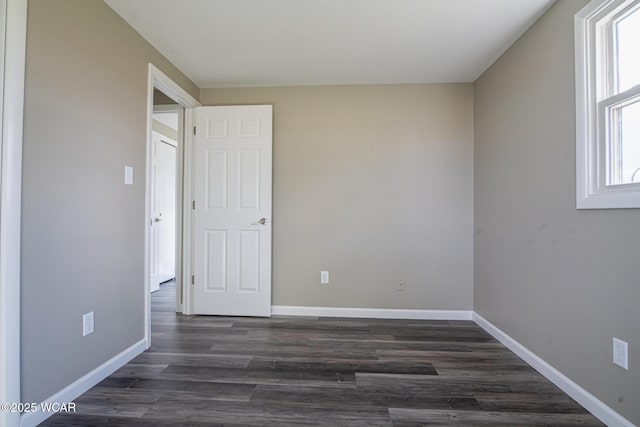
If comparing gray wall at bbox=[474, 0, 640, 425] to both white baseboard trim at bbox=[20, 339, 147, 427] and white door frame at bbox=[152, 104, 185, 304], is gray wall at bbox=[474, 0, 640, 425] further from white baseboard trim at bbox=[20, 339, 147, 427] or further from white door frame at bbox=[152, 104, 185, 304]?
white door frame at bbox=[152, 104, 185, 304]

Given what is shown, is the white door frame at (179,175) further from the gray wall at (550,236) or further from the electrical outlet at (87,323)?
the gray wall at (550,236)

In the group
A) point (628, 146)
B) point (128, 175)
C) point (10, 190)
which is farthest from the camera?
point (128, 175)

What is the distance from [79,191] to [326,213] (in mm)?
1966

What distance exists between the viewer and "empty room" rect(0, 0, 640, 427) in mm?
1445

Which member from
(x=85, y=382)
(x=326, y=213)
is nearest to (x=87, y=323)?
(x=85, y=382)

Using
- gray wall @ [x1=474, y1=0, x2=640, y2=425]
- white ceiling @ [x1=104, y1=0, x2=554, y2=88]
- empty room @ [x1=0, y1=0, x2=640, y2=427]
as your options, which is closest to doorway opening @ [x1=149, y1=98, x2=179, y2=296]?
empty room @ [x1=0, y1=0, x2=640, y2=427]

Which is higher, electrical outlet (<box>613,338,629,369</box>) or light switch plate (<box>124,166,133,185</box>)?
light switch plate (<box>124,166,133,185</box>)

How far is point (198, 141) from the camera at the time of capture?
9.89 feet

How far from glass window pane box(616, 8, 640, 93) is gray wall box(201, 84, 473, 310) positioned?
1428 mm

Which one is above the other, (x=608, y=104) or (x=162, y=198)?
(x=608, y=104)

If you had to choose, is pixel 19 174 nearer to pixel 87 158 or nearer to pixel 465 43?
pixel 87 158

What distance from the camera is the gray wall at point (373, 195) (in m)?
2.92

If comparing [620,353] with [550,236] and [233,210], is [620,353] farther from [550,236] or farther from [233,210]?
[233,210]

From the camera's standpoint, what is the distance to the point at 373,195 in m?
2.97
